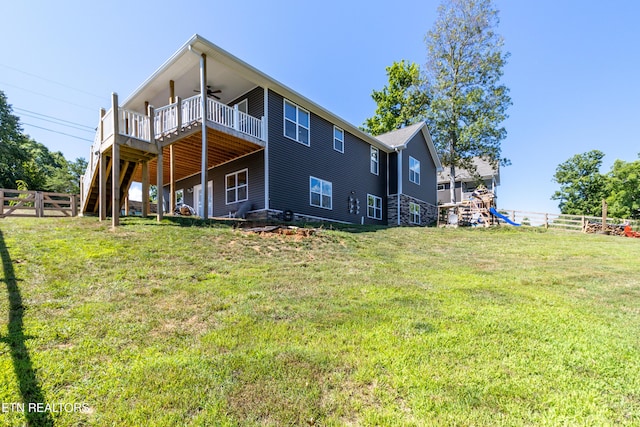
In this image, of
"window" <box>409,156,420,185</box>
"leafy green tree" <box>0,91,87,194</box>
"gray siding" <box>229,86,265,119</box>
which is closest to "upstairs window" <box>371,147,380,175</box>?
"window" <box>409,156,420,185</box>

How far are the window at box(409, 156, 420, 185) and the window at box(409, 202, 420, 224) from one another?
1492 millimetres

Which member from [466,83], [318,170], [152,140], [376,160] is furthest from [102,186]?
[466,83]

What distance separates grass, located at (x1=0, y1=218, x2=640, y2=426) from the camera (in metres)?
2.26

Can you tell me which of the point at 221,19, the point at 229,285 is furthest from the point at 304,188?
the point at 229,285

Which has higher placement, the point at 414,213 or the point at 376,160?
the point at 376,160

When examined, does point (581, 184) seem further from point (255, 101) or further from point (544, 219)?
point (255, 101)

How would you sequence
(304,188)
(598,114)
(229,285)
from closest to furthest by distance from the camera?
1. (229,285)
2. (304,188)
3. (598,114)

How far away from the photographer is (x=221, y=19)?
1347cm

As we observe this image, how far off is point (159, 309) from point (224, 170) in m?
10.9

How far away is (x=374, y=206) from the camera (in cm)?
1797

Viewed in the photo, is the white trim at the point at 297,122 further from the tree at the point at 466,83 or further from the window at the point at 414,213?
the tree at the point at 466,83

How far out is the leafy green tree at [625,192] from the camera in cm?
2989

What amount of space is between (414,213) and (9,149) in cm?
3043

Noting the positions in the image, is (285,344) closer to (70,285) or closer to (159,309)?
(159,309)
